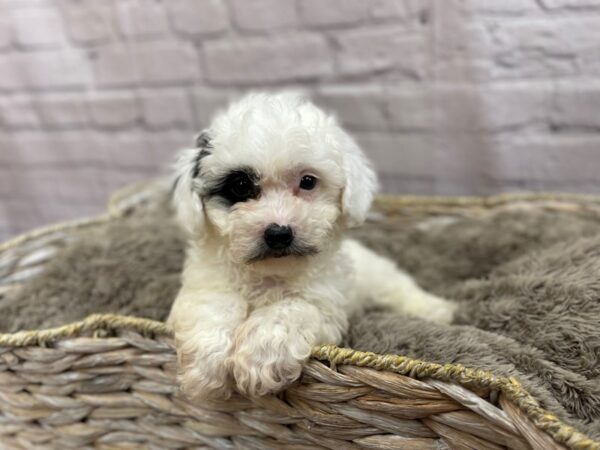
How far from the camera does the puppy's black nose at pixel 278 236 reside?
136cm

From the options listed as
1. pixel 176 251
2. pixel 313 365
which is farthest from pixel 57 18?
pixel 313 365

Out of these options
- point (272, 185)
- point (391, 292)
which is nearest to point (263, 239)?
point (272, 185)

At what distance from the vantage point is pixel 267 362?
50.0 inches

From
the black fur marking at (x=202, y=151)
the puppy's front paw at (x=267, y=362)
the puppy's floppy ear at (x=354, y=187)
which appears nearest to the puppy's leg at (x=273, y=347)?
the puppy's front paw at (x=267, y=362)

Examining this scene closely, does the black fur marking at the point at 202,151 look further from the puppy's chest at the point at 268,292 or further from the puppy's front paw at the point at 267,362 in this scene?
the puppy's front paw at the point at 267,362

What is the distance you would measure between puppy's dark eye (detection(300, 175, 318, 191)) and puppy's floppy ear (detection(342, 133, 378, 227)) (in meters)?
0.09

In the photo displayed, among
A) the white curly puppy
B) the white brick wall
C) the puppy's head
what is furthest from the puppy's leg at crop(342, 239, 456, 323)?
the white brick wall

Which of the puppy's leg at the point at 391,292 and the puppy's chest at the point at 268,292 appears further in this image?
the puppy's leg at the point at 391,292

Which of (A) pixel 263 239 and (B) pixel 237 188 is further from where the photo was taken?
(B) pixel 237 188

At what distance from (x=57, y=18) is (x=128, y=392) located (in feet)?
7.47

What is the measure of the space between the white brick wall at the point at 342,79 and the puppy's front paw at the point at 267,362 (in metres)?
1.59

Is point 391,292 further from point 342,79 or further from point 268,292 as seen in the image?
point 342,79

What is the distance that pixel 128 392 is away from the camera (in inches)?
62.3

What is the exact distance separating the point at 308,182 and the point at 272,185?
0.35 ft
